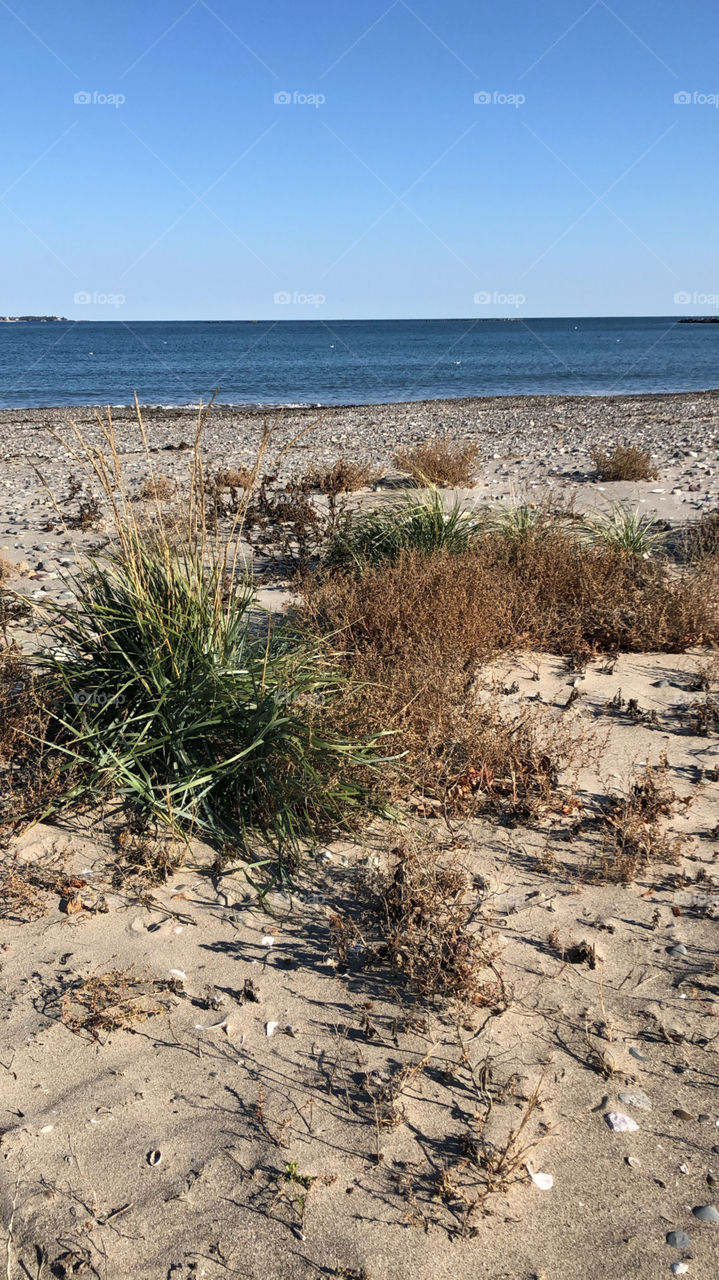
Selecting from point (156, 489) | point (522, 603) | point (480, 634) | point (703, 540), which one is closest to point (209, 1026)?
point (156, 489)

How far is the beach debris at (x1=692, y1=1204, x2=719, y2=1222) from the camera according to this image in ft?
7.00

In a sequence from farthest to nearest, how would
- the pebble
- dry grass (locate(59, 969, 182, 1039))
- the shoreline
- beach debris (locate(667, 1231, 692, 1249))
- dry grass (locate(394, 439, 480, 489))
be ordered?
the shoreline, dry grass (locate(394, 439, 480, 489)), dry grass (locate(59, 969, 182, 1039)), the pebble, beach debris (locate(667, 1231, 692, 1249))

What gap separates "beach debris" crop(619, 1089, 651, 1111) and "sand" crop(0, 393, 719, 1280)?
0.01 m

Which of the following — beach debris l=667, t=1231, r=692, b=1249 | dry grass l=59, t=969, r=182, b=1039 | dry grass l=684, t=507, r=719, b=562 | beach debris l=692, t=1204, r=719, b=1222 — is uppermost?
dry grass l=684, t=507, r=719, b=562

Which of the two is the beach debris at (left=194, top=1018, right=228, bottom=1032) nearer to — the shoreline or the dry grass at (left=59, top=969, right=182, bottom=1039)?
the dry grass at (left=59, top=969, right=182, bottom=1039)

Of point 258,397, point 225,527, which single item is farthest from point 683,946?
point 258,397

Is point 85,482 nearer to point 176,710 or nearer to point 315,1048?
point 176,710

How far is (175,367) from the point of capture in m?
50.4

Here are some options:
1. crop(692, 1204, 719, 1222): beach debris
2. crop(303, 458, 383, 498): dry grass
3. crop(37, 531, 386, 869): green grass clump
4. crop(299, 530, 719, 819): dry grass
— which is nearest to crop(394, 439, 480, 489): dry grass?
crop(303, 458, 383, 498): dry grass

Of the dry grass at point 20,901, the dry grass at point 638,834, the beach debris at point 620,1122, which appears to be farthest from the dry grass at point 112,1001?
the dry grass at point 638,834

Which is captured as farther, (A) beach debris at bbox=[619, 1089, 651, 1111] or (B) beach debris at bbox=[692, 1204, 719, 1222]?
(A) beach debris at bbox=[619, 1089, 651, 1111]

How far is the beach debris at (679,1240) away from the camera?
2066 mm

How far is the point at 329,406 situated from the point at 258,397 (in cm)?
580

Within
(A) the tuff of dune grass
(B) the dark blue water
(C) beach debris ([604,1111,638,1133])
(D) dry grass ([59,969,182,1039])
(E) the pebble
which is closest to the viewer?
(C) beach debris ([604,1111,638,1133])
